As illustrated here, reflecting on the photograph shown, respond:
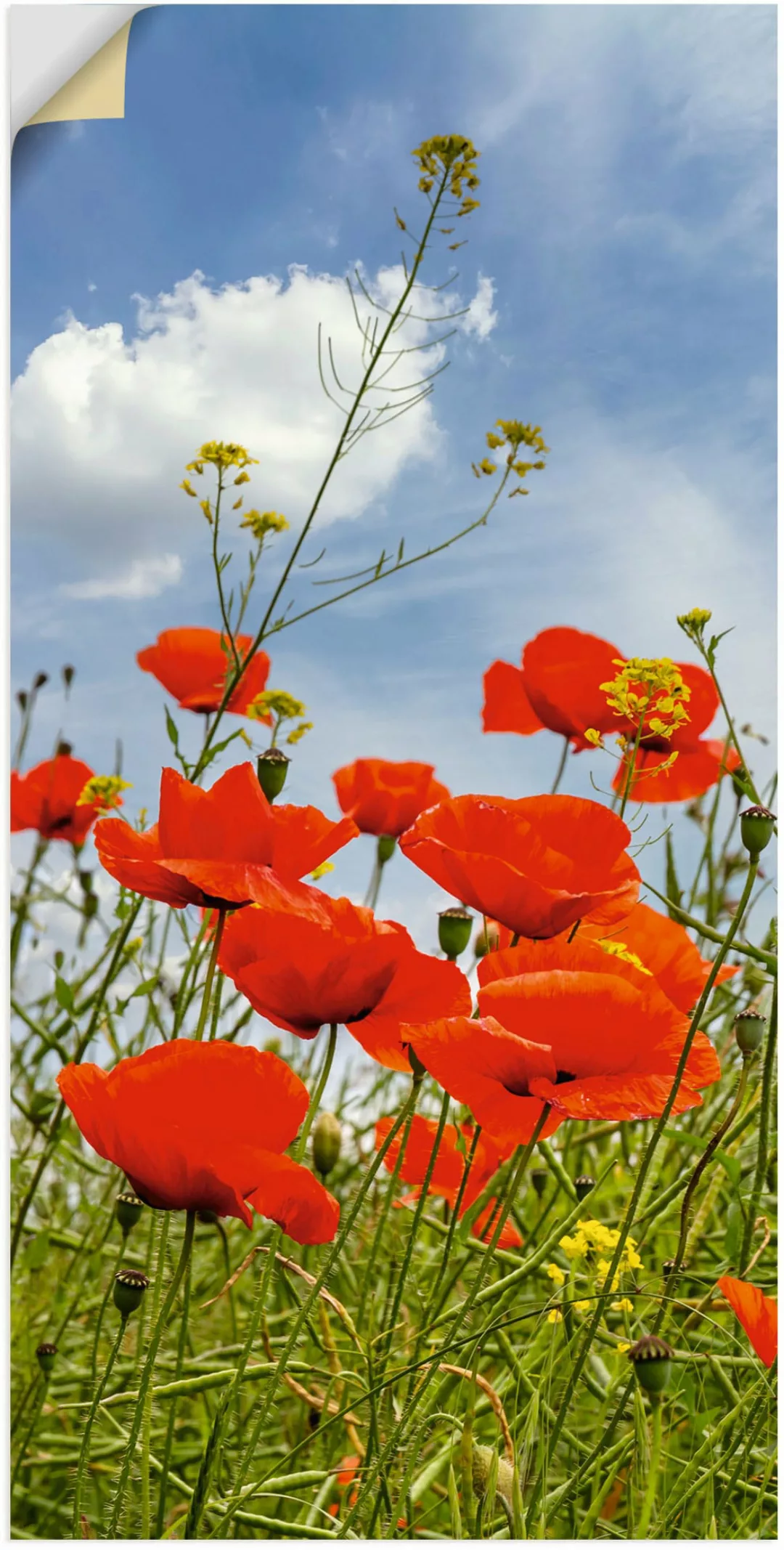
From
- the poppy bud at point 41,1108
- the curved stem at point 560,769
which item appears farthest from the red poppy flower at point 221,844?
the poppy bud at point 41,1108

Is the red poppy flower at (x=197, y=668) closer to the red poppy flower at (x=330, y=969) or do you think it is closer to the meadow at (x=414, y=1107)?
the meadow at (x=414, y=1107)

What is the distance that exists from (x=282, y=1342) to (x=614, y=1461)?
0.21 m

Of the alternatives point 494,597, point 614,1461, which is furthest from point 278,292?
point 614,1461

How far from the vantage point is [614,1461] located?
27.9 inches

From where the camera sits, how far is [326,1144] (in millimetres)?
797

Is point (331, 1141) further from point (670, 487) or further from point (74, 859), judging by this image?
point (74, 859)

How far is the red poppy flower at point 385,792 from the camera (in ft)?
3.31

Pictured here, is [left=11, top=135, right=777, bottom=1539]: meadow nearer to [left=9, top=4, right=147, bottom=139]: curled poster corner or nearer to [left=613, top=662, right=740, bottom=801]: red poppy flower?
[left=613, top=662, right=740, bottom=801]: red poppy flower

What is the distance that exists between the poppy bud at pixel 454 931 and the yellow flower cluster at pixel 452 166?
59 centimetres

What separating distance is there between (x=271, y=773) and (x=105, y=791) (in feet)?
1.23

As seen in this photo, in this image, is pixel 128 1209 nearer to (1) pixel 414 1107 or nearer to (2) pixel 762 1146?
(1) pixel 414 1107

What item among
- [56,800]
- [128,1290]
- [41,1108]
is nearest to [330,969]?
[128,1290]

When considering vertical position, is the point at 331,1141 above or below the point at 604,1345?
above

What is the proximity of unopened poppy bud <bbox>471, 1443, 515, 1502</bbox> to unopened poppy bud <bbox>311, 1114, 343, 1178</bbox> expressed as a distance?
20 cm
